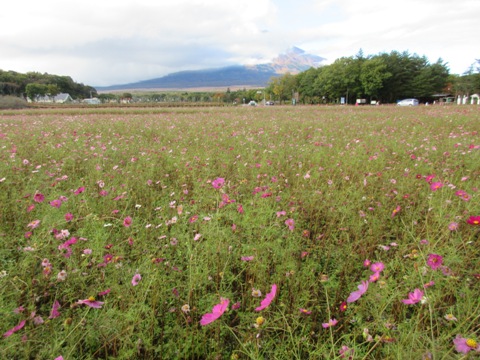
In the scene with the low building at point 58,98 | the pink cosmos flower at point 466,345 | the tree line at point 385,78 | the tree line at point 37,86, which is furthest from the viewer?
the low building at point 58,98

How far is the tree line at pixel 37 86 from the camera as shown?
7831cm

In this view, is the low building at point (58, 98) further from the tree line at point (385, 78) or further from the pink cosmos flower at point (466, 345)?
the pink cosmos flower at point (466, 345)

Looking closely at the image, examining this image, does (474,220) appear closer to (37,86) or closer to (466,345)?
(466,345)

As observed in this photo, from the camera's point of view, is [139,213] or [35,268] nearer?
[35,268]

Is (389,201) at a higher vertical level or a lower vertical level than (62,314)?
higher

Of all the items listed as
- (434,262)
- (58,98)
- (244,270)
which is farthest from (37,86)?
(434,262)

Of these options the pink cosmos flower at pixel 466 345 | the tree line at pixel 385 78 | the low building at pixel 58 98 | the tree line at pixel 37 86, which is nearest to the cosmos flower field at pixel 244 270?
the pink cosmos flower at pixel 466 345

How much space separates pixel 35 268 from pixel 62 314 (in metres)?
0.47

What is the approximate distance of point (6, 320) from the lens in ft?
4.29

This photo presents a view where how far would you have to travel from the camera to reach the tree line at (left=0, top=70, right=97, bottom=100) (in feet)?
Result: 257

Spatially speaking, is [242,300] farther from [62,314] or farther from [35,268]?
[35,268]

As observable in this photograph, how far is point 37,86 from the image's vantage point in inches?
3250

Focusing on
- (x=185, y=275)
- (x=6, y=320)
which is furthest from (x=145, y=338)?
(x=6, y=320)

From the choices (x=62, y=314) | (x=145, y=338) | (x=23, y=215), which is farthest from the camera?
(x=23, y=215)
